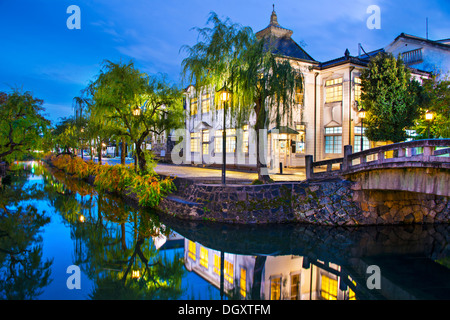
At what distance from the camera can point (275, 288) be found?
21.0 feet

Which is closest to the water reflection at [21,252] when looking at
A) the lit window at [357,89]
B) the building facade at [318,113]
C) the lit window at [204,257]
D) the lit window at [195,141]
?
the lit window at [204,257]

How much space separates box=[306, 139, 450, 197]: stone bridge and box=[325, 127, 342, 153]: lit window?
10371 mm

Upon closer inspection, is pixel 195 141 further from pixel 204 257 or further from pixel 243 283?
pixel 243 283

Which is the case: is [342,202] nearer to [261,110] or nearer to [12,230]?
[261,110]

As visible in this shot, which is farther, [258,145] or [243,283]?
[258,145]

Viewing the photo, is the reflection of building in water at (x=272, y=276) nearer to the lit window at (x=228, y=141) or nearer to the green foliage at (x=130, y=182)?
the green foliage at (x=130, y=182)

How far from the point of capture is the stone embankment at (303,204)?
11156 millimetres

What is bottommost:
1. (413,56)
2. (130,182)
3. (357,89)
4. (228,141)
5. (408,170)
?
(130,182)

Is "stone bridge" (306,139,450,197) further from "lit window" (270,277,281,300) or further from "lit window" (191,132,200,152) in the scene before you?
"lit window" (191,132,200,152)

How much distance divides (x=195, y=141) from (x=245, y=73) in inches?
664

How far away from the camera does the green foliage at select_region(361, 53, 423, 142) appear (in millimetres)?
19297

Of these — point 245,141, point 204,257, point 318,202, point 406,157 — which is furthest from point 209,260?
point 245,141

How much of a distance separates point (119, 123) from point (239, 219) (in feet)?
29.0

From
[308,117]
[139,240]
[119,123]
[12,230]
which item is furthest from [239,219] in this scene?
[308,117]
